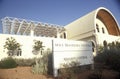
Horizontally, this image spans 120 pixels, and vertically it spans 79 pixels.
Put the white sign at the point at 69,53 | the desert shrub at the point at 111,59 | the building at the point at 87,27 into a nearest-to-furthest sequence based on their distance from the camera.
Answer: the white sign at the point at 69,53 < the desert shrub at the point at 111,59 < the building at the point at 87,27

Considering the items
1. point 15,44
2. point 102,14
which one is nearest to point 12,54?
point 15,44

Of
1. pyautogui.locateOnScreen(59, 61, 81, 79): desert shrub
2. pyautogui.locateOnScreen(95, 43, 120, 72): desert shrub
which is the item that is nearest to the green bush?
pyautogui.locateOnScreen(95, 43, 120, 72): desert shrub

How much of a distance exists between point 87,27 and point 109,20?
224 inches

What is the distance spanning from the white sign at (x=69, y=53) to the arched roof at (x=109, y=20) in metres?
14.5

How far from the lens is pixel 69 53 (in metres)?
9.98

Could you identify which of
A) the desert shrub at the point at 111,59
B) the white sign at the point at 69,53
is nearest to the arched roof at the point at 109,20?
the desert shrub at the point at 111,59

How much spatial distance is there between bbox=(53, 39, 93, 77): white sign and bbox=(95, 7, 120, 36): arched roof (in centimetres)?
1455

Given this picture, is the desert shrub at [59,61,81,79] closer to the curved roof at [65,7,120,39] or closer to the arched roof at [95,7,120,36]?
the curved roof at [65,7,120,39]

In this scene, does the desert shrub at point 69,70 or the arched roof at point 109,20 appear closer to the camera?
the desert shrub at point 69,70

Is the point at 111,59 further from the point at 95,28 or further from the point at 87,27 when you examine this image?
the point at 87,27

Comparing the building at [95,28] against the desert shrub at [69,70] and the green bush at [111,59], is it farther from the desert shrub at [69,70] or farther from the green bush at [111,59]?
the desert shrub at [69,70]

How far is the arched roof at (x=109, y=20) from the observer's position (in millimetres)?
24439

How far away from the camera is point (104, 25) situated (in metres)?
26.5

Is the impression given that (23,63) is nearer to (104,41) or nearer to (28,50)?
(28,50)
